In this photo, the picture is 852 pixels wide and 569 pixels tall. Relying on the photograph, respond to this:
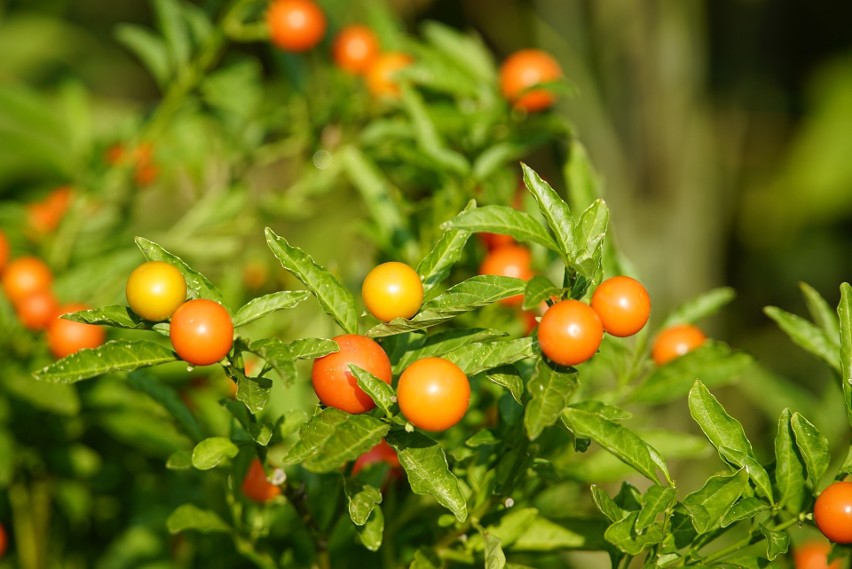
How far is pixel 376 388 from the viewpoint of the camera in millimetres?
728

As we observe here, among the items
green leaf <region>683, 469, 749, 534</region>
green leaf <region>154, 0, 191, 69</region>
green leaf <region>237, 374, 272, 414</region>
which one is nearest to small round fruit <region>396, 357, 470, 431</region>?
green leaf <region>237, 374, 272, 414</region>

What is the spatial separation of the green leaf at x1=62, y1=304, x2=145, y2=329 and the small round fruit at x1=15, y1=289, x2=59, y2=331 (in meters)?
0.44

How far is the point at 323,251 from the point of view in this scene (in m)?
2.06

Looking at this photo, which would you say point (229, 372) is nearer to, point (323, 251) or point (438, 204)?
point (438, 204)

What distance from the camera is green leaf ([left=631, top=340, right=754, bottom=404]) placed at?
3.23ft

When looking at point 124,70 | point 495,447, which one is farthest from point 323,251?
point 124,70

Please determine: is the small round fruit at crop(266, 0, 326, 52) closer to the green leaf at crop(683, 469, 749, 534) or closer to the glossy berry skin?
the glossy berry skin

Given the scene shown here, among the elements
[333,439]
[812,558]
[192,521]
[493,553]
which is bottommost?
[812,558]

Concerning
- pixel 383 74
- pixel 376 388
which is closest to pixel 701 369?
pixel 376 388

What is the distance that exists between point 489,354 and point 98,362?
33 centimetres

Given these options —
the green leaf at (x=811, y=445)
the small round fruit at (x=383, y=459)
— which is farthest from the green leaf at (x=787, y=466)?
the small round fruit at (x=383, y=459)

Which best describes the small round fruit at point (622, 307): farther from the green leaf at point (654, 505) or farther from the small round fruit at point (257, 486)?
the small round fruit at point (257, 486)

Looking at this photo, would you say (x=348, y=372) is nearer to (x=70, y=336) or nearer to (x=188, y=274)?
(x=188, y=274)

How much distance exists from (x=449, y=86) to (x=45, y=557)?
866mm
